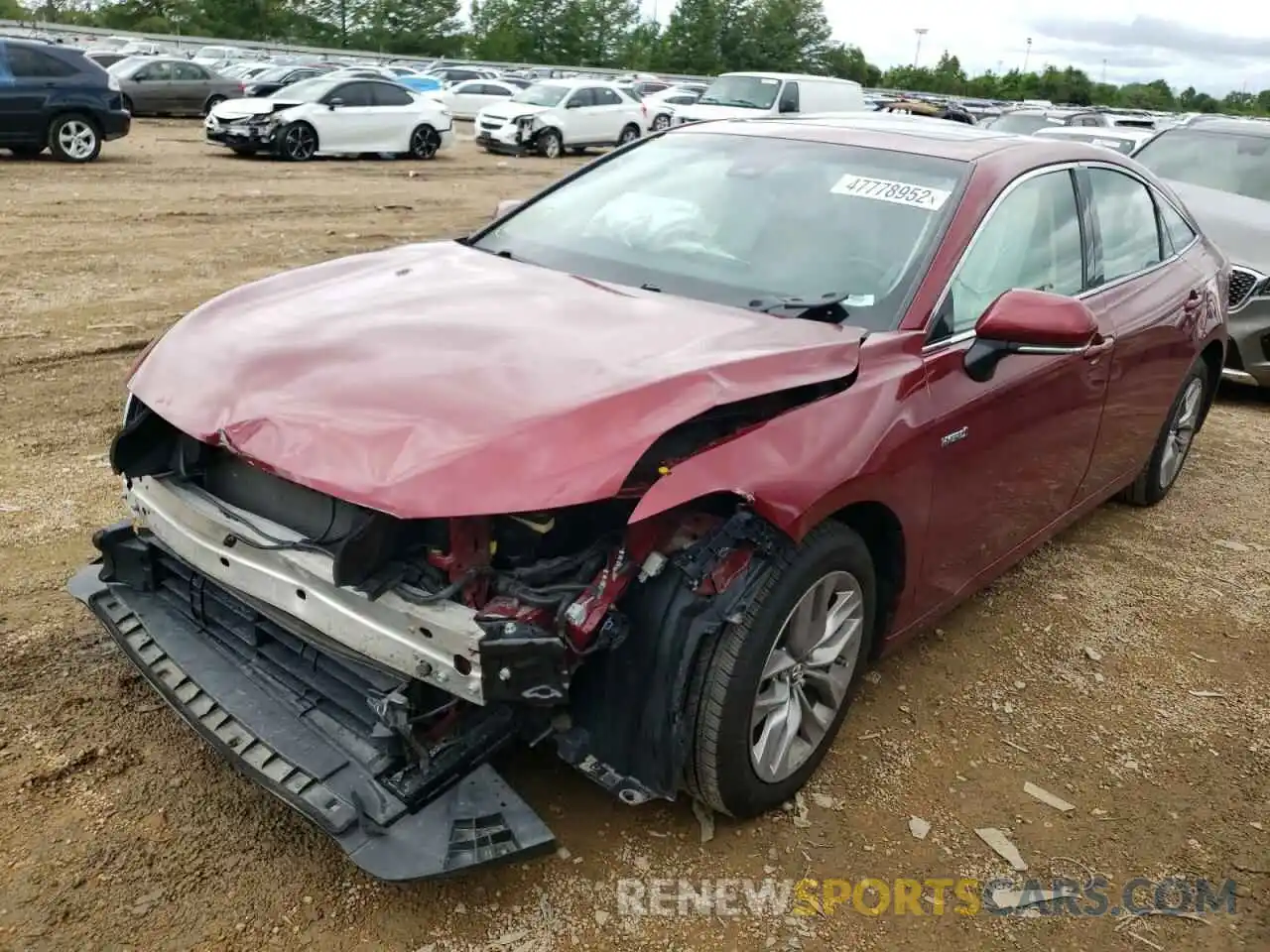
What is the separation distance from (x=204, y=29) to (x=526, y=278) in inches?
2979

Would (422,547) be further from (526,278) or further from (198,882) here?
(526,278)

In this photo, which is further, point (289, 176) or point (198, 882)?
point (289, 176)

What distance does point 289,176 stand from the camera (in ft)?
53.0

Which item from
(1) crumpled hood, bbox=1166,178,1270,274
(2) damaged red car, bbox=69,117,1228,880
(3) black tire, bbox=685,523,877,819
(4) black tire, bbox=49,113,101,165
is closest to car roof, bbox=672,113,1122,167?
(2) damaged red car, bbox=69,117,1228,880

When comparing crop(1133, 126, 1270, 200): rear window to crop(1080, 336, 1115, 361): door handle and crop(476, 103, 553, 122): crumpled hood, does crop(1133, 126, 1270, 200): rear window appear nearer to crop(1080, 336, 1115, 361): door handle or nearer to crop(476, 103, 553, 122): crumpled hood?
crop(1080, 336, 1115, 361): door handle

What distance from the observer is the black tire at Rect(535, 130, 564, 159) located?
2327cm

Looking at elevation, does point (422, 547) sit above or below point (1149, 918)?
above

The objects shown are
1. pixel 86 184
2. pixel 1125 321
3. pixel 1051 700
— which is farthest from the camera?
pixel 86 184

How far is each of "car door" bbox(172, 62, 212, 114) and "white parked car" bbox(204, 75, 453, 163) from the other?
7.40 meters

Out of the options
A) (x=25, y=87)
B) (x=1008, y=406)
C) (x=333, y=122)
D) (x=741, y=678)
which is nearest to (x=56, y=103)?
(x=25, y=87)

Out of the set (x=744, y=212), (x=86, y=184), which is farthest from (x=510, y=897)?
(x=86, y=184)

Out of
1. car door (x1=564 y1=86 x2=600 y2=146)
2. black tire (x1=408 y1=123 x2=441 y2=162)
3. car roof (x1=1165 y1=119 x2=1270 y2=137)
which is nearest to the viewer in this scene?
car roof (x1=1165 y1=119 x2=1270 y2=137)

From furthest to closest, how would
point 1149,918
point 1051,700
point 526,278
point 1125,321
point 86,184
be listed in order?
point 86,184, point 1125,321, point 1051,700, point 526,278, point 1149,918

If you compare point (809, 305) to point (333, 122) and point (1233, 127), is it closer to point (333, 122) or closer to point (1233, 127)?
point (1233, 127)
